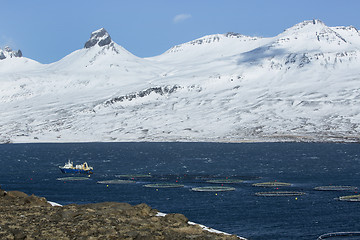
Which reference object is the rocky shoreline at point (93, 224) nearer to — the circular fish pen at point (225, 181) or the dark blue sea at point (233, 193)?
the dark blue sea at point (233, 193)

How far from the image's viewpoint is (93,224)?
4072cm

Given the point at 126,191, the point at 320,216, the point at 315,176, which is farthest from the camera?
the point at 315,176

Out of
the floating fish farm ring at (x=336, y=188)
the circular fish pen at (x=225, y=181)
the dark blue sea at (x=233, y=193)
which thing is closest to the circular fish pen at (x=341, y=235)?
the dark blue sea at (x=233, y=193)

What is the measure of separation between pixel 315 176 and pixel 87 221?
117 meters

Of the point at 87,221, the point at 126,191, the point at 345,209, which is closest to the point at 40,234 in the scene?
the point at 87,221

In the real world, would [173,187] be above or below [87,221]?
below

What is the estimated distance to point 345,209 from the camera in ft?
299

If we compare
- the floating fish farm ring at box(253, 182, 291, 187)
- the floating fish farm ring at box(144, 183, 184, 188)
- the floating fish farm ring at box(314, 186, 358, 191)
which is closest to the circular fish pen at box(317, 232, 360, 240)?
the floating fish farm ring at box(314, 186, 358, 191)

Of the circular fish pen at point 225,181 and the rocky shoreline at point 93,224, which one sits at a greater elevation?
the rocky shoreline at point 93,224

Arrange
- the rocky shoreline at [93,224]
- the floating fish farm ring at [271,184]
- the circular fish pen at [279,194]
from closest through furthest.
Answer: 1. the rocky shoreline at [93,224]
2. the circular fish pen at [279,194]
3. the floating fish farm ring at [271,184]

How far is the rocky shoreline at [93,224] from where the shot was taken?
A: 125 feet

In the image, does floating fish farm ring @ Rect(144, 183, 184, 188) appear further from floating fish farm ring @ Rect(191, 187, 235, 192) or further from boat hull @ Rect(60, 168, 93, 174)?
boat hull @ Rect(60, 168, 93, 174)

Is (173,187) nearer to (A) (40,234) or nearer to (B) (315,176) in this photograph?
(B) (315,176)

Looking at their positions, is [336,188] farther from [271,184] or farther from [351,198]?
[351,198]
